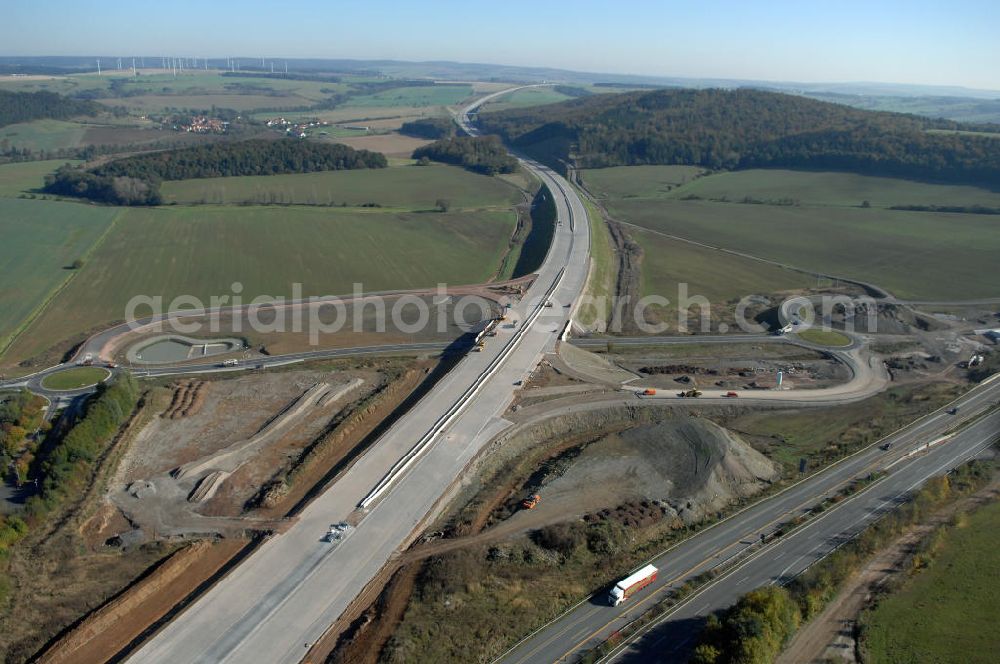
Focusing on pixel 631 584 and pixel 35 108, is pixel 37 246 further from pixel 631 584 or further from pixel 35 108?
pixel 35 108

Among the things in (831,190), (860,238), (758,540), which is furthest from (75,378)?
(831,190)

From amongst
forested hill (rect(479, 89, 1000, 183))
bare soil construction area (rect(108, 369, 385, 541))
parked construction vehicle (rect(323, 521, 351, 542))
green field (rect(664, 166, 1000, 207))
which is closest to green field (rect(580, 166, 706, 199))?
green field (rect(664, 166, 1000, 207))

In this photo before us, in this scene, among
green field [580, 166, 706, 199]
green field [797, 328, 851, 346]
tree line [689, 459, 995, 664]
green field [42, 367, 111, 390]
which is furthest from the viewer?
green field [580, 166, 706, 199]

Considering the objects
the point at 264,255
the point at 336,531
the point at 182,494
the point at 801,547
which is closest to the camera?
the point at 336,531

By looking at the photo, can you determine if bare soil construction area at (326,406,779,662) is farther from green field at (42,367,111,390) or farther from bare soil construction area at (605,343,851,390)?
green field at (42,367,111,390)

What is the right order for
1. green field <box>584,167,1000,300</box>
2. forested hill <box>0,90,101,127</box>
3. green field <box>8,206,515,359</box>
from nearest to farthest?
1. green field <box>8,206,515,359</box>
2. green field <box>584,167,1000,300</box>
3. forested hill <box>0,90,101,127</box>

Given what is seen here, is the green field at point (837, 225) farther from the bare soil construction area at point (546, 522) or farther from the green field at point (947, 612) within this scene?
the bare soil construction area at point (546, 522)
